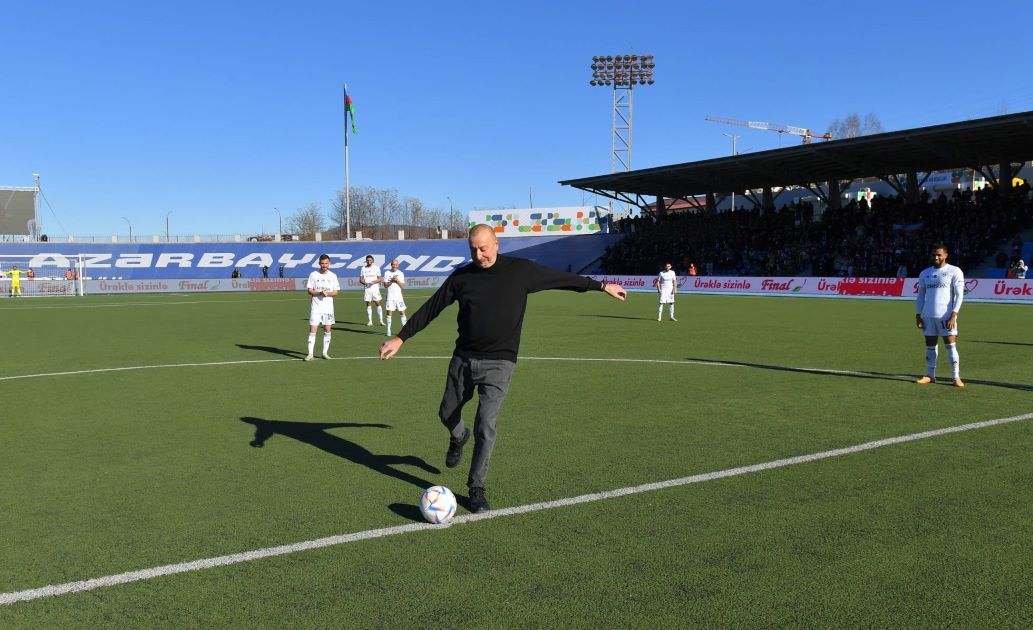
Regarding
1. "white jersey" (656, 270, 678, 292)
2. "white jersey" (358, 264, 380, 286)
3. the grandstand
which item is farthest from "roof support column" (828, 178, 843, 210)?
"white jersey" (358, 264, 380, 286)

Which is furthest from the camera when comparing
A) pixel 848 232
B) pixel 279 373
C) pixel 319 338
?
pixel 848 232

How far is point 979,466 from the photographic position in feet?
21.7

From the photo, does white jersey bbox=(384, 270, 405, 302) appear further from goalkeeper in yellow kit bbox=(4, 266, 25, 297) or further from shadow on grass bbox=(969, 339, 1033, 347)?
goalkeeper in yellow kit bbox=(4, 266, 25, 297)

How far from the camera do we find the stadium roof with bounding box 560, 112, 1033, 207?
38.1 metres

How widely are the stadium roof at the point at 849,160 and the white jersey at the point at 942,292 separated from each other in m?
29.3

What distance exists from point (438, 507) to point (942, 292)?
363 inches

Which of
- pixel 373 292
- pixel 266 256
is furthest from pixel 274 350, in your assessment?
pixel 266 256

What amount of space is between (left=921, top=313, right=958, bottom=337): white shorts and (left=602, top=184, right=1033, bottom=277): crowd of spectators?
1234 inches

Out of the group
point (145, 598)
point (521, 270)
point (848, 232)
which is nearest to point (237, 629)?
point (145, 598)

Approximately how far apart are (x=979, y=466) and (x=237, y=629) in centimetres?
612

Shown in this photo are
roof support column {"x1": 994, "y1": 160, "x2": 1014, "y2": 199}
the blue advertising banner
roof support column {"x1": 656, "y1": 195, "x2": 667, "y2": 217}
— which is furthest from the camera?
the blue advertising banner

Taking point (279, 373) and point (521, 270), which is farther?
point (279, 373)

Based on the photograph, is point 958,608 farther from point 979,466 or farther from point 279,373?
point 279,373

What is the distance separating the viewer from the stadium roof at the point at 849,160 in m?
38.1
